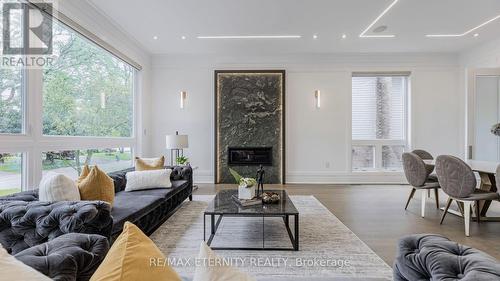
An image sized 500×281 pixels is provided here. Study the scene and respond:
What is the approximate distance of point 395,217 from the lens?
3.60 metres

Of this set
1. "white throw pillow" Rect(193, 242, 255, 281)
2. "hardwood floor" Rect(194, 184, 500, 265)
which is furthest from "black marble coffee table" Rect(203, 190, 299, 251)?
"white throw pillow" Rect(193, 242, 255, 281)

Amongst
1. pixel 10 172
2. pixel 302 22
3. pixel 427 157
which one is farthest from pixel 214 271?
pixel 427 157

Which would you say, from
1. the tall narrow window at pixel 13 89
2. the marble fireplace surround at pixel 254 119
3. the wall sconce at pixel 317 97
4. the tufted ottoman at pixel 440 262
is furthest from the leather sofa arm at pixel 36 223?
the wall sconce at pixel 317 97

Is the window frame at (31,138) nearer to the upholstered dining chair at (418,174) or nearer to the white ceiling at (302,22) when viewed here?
Result: the white ceiling at (302,22)

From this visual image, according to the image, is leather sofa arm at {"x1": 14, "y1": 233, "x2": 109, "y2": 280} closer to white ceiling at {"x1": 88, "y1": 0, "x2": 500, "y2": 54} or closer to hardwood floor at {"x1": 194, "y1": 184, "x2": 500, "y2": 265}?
hardwood floor at {"x1": 194, "y1": 184, "x2": 500, "y2": 265}

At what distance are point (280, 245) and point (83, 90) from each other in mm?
3526

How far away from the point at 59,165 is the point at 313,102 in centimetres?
504

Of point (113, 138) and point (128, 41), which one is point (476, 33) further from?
point (113, 138)

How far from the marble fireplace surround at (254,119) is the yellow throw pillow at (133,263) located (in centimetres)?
526

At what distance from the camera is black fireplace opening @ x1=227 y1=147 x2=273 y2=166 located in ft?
19.9

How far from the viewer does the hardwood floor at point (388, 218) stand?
276cm

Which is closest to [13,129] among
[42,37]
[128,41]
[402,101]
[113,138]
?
[42,37]

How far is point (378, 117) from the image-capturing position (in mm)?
6234

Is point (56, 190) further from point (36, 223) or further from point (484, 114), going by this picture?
point (484, 114)
